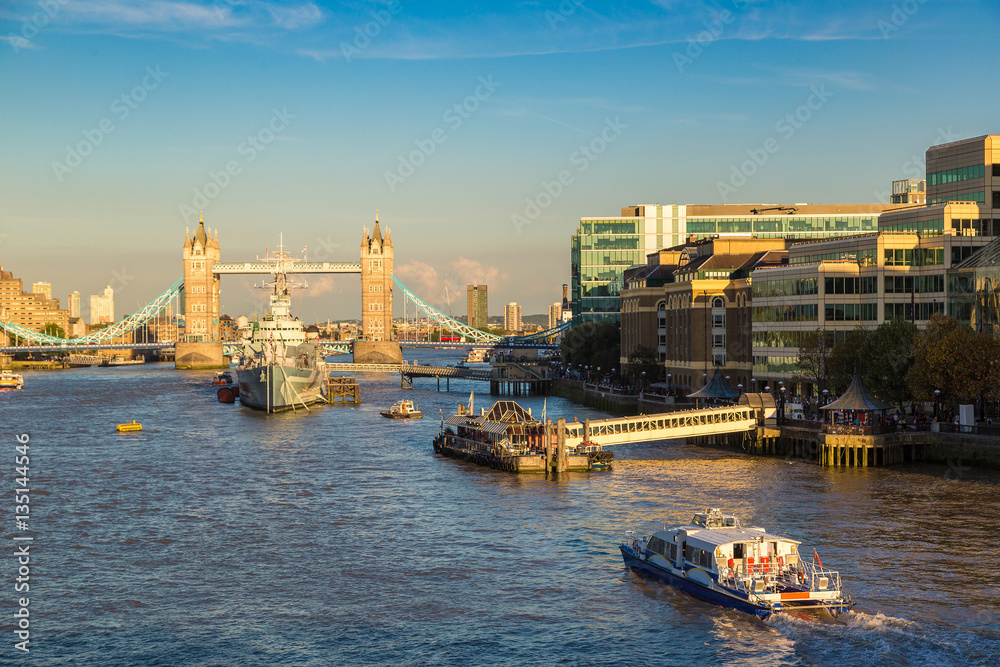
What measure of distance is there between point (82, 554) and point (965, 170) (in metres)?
61.4

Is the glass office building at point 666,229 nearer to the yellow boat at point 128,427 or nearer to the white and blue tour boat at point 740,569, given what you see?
the yellow boat at point 128,427

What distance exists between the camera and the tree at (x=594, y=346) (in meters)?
122

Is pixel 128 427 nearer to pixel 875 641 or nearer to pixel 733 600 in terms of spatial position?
pixel 733 600

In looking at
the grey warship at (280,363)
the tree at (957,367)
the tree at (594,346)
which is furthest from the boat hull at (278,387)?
the tree at (957,367)

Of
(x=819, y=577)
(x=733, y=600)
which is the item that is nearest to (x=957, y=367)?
(x=819, y=577)

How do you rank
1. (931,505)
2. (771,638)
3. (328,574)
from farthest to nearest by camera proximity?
1. (931,505)
2. (328,574)
3. (771,638)

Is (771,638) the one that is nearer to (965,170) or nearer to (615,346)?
(965,170)

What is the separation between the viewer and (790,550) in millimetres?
32969

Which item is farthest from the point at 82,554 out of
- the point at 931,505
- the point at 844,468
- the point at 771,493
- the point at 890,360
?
the point at 890,360

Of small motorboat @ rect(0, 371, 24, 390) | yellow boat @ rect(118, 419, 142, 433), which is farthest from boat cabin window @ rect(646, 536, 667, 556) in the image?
small motorboat @ rect(0, 371, 24, 390)

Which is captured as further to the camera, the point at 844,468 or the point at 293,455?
the point at 293,455

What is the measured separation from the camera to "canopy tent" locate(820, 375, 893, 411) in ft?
195

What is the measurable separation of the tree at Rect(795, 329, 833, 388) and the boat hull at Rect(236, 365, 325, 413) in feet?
167

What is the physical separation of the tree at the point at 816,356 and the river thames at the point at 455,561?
36.5 feet
